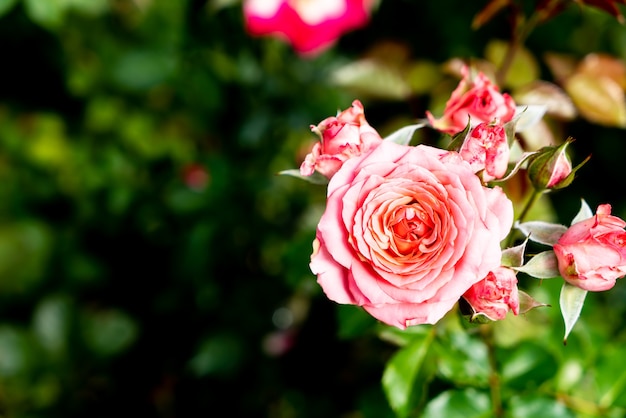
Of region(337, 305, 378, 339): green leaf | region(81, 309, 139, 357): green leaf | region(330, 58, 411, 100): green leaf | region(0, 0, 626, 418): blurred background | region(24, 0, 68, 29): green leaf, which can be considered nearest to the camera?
region(337, 305, 378, 339): green leaf

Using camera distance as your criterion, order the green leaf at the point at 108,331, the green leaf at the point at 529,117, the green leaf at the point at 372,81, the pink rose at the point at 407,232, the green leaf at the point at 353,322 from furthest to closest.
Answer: the green leaf at the point at 108,331 < the green leaf at the point at 372,81 < the green leaf at the point at 353,322 < the green leaf at the point at 529,117 < the pink rose at the point at 407,232

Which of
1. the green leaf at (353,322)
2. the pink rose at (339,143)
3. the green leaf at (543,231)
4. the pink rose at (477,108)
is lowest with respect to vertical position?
the green leaf at (353,322)

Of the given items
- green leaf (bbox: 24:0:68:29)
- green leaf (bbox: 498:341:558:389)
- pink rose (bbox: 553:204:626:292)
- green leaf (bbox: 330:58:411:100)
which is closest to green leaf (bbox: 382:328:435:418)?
green leaf (bbox: 498:341:558:389)

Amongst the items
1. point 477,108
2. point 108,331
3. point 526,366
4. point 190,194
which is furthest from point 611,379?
point 108,331

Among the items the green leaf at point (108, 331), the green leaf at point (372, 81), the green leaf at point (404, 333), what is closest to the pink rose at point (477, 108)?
the green leaf at point (404, 333)

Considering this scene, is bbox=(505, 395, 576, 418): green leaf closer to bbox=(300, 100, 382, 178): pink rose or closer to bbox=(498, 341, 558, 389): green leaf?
bbox=(498, 341, 558, 389): green leaf

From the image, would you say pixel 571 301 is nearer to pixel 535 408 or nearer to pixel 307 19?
pixel 535 408

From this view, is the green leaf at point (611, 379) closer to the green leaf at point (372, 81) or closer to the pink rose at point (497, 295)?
the pink rose at point (497, 295)
